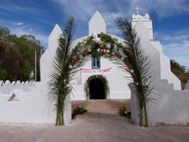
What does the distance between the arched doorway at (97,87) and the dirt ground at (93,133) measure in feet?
37.1

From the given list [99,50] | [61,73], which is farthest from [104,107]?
[61,73]

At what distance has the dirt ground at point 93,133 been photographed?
668 cm

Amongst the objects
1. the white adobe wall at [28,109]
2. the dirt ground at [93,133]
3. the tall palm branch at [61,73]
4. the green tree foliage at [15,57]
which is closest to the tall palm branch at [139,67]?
the dirt ground at [93,133]

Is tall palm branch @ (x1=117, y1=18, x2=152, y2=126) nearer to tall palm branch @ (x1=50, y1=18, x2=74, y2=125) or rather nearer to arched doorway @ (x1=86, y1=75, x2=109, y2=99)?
tall palm branch @ (x1=50, y1=18, x2=74, y2=125)

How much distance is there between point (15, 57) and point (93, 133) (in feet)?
94.7

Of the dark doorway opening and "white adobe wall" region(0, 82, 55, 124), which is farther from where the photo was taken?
the dark doorway opening

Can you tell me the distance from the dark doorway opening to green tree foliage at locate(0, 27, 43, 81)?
1560 centimetres

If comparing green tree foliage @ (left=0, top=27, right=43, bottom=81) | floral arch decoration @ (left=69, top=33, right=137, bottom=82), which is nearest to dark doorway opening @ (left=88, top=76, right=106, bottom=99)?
floral arch decoration @ (left=69, top=33, right=137, bottom=82)

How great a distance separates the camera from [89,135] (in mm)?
7137

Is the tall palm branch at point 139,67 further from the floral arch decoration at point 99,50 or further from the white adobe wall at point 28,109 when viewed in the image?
the white adobe wall at point 28,109

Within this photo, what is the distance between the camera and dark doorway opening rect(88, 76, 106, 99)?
20.9 m

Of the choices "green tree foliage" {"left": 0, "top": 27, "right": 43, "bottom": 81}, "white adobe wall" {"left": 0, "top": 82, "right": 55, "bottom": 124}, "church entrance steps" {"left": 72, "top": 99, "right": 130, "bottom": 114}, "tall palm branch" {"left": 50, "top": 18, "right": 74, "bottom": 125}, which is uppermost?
"green tree foliage" {"left": 0, "top": 27, "right": 43, "bottom": 81}

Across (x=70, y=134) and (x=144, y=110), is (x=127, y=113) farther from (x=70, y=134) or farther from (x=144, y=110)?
(x=70, y=134)

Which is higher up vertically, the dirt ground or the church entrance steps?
the church entrance steps
